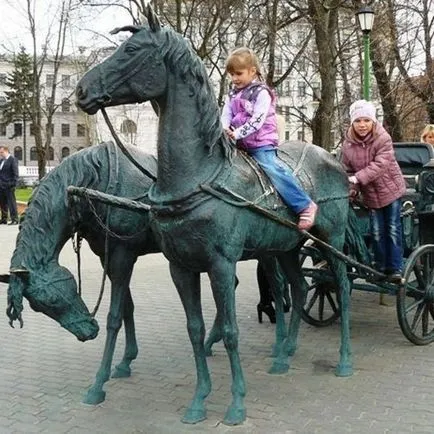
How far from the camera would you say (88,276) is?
1032 cm

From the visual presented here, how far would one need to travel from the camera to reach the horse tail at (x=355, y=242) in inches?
233

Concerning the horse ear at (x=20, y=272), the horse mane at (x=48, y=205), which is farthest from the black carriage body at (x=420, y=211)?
the horse ear at (x=20, y=272)

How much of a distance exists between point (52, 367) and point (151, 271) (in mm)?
5324

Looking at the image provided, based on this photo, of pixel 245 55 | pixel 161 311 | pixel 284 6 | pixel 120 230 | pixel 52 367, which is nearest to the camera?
pixel 245 55

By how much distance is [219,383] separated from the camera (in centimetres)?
508

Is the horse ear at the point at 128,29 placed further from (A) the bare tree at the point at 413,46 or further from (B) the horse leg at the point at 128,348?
(A) the bare tree at the point at 413,46

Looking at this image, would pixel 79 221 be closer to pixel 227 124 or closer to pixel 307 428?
pixel 227 124

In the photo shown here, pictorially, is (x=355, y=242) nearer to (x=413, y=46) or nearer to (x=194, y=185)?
(x=194, y=185)

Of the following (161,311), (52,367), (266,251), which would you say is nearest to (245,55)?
(266,251)

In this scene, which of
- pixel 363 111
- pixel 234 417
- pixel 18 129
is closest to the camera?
pixel 234 417

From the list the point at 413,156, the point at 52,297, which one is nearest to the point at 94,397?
the point at 52,297

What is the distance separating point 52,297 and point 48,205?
635 millimetres

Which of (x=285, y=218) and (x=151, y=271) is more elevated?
(x=285, y=218)

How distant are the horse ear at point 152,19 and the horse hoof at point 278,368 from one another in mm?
2885
